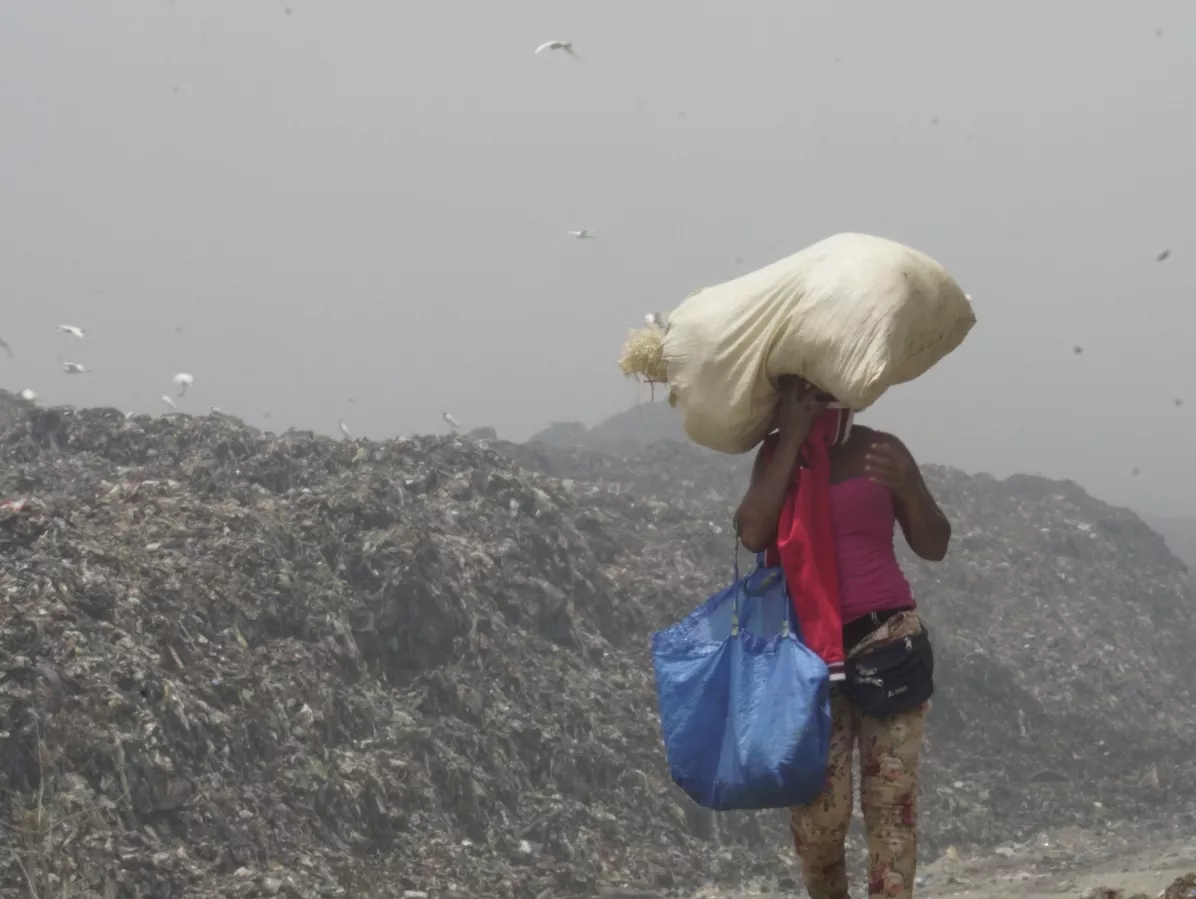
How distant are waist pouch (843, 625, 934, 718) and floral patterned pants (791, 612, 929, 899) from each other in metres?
0.02

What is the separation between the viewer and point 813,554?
7.59 feet

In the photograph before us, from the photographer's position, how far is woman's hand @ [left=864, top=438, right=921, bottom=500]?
2342mm

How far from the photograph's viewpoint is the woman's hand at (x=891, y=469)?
7.68 feet

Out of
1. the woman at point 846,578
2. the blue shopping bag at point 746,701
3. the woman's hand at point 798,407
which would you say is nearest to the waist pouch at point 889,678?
the woman at point 846,578

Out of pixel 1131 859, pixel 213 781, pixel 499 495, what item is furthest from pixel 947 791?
pixel 213 781

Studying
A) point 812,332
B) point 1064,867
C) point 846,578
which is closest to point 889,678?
point 846,578

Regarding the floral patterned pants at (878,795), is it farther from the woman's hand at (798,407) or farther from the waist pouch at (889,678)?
the woman's hand at (798,407)

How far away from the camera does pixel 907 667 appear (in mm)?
2314

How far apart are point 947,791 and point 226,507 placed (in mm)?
4904

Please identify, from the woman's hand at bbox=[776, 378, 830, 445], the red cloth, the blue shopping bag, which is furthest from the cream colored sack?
the blue shopping bag

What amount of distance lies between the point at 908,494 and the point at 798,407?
0.28 metres

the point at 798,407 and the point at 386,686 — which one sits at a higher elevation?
the point at 798,407

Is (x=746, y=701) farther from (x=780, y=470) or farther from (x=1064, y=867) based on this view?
(x=1064, y=867)

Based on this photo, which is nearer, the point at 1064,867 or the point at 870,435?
the point at 870,435
